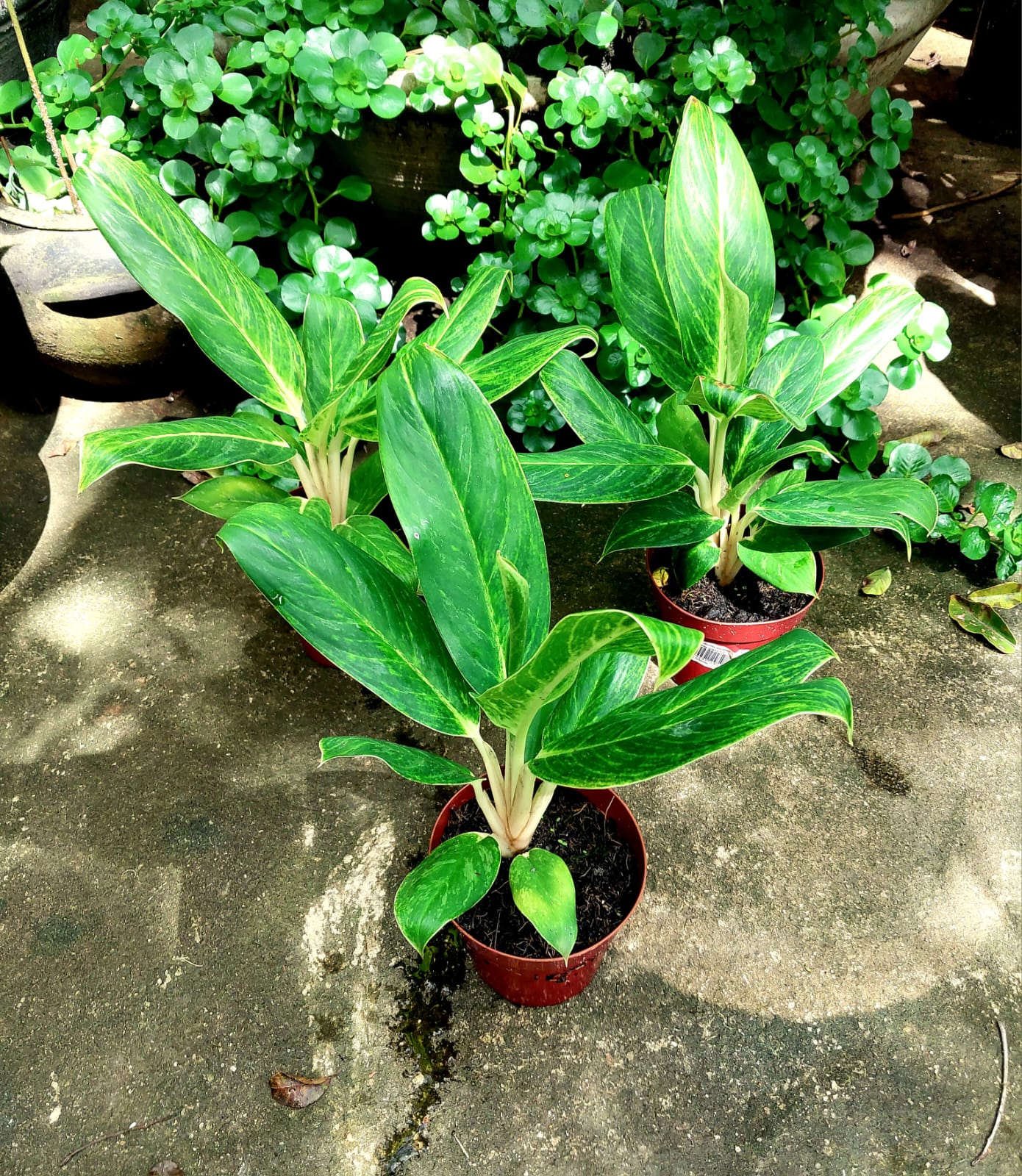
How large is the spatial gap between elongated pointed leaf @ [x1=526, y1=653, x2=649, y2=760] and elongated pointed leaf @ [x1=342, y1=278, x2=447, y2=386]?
58 centimetres

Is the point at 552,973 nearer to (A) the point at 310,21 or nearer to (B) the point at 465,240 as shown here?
(B) the point at 465,240

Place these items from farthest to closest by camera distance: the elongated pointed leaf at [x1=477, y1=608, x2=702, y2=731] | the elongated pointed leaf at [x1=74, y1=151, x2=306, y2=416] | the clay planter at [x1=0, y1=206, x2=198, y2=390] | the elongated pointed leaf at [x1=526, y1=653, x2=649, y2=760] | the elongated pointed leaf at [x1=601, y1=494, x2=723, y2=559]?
the clay planter at [x1=0, y1=206, x2=198, y2=390] < the elongated pointed leaf at [x1=601, y1=494, x2=723, y2=559] < the elongated pointed leaf at [x1=74, y1=151, x2=306, y2=416] < the elongated pointed leaf at [x1=526, y1=653, x2=649, y2=760] < the elongated pointed leaf at [x1=477, y1=608, x2=702, y2=731]

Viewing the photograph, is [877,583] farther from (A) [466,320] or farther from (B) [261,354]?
(B) [261,354]

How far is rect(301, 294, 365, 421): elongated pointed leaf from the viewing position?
5.21ft

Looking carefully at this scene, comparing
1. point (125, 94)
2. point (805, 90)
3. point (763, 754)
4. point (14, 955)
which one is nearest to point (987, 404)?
point (805, 90)

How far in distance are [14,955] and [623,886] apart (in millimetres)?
973

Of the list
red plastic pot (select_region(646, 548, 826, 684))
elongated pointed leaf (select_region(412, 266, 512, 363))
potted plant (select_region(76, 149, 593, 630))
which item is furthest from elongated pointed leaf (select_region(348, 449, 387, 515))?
red plastic pot (select_region(646, 548, 826, 684))

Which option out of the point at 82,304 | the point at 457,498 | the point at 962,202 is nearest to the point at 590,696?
the point at 457,498

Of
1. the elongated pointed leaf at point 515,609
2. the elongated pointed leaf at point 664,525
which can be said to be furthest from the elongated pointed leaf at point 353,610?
the elongated pointed leaf at point 664,525

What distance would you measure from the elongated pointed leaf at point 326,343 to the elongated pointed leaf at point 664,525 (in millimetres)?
556

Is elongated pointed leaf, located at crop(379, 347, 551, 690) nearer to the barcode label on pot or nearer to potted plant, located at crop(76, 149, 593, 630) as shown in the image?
potted plant, located at crop(76, 149, 593, 630)

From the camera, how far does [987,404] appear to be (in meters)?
2.33

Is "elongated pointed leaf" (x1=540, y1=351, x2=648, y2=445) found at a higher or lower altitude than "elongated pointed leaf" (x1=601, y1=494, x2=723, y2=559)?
higher

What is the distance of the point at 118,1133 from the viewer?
1264 mm
